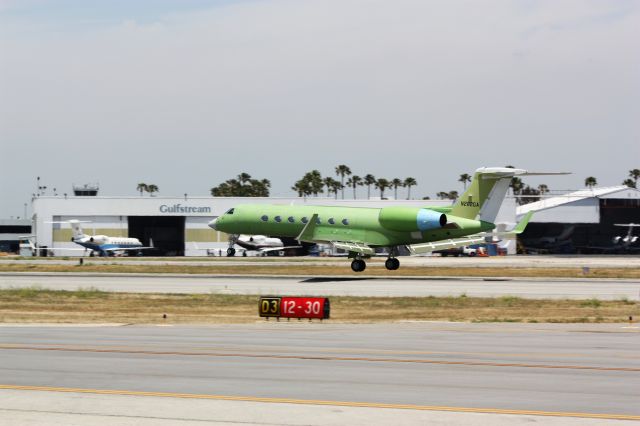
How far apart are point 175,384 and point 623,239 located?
118631mm

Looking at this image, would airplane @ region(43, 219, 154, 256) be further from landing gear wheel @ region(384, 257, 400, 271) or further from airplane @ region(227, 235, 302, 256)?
landing gear wheel @ region(384, 257, 400, 271)

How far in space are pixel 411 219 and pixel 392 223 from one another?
4.34 feet

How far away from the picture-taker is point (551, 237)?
136 m

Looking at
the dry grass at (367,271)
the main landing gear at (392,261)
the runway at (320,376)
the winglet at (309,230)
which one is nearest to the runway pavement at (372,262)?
the dry grass at (367,271)

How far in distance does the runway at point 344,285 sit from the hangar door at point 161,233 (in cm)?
7287

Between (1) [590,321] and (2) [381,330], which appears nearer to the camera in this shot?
(2) [381,330]

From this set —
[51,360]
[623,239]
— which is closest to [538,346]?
[51,360]

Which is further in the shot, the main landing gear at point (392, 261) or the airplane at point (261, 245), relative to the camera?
the airplane at point (261, 245)

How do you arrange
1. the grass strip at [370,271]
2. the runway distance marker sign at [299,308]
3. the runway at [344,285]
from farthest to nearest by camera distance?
the grass strip at [370,271], the runway at [344,285], the runway distance marker sign at [299,308]

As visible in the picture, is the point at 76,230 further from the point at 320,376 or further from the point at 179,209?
the point at 320,376

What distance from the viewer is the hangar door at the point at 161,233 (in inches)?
4951

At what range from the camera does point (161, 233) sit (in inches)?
5108

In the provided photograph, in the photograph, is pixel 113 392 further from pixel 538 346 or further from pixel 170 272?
pixel 170 272

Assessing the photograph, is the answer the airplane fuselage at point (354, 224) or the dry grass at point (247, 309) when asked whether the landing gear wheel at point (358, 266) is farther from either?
the dry grass at point (247, 309)
